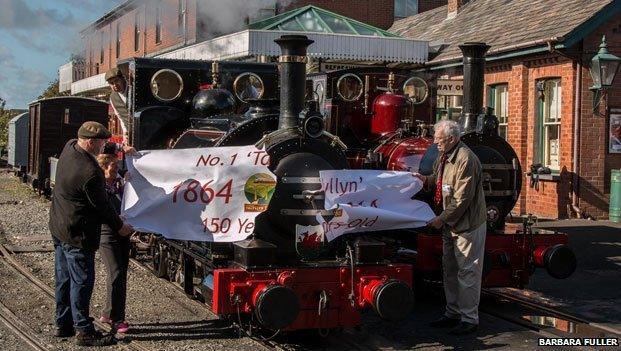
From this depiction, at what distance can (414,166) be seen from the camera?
25.4ft

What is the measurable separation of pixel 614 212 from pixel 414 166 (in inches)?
304

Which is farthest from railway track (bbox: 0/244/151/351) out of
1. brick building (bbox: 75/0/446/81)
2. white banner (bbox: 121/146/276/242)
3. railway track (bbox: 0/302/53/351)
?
brick building (bbox: 75/0/446/81)

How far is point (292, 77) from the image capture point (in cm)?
648

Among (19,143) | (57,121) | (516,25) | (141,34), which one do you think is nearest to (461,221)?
(516,25)

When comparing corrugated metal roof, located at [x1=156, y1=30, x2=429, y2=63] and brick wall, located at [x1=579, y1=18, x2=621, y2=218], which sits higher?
corrugated metal roof, located at [x1=156, y1=30, x2=429, y2=63]

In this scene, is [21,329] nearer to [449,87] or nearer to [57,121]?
[449,87]

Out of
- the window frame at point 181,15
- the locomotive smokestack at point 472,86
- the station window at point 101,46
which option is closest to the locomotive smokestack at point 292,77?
the locomotive smokestack at point 472,86

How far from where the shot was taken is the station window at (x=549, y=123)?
1486cm

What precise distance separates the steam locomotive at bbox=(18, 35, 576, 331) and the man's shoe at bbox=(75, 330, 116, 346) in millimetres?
835

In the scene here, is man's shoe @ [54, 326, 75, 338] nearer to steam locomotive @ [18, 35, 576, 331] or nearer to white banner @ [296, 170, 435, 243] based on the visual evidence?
steam locomotive @ [18, 35, 576, 331]

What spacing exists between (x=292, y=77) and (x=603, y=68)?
28.0 feet

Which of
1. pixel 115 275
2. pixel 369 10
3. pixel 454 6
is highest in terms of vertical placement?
pixel 369 10

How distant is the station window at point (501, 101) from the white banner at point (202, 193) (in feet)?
36.6

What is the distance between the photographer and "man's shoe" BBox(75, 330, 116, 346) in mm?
6133
